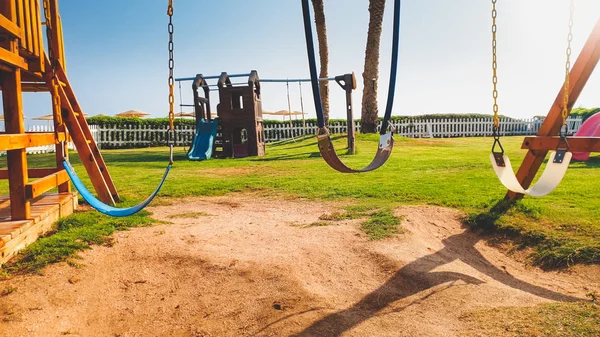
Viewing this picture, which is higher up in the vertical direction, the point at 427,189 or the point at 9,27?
the point at 9,27

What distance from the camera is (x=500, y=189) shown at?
781cm

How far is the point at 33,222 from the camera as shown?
5.20 meters

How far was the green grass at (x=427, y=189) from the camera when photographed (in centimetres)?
545

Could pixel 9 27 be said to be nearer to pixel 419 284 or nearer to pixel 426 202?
pixel 419 284

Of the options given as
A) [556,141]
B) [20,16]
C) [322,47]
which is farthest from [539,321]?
[322,47]

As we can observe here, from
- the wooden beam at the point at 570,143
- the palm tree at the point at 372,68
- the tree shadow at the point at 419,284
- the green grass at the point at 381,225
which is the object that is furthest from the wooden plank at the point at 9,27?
the palm tree at the point at 372,68

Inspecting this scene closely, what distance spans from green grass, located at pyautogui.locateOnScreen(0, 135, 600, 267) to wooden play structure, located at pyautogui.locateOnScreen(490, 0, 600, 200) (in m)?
0.59

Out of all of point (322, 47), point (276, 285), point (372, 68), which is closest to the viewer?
point (276, 285)

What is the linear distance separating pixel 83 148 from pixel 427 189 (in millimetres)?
5718

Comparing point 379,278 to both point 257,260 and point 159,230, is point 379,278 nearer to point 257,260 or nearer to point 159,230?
point 257,260

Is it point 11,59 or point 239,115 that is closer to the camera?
point 11,59

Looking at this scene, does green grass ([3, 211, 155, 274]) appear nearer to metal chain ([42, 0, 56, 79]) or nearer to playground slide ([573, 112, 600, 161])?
metal chain ([42, 0, 56, 79])

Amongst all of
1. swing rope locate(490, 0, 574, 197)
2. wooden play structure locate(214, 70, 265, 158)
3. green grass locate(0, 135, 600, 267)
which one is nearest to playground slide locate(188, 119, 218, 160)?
wooden play structure locate(214, 70, 265, 158)

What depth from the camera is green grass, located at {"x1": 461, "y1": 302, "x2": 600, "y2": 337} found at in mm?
3271
